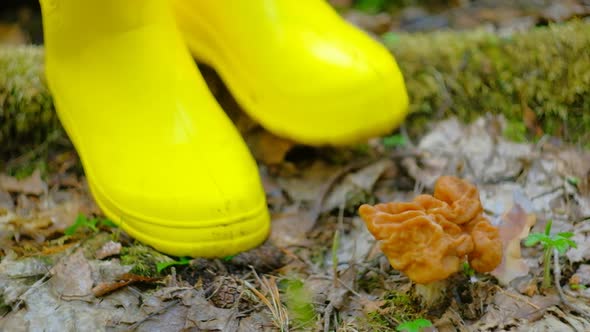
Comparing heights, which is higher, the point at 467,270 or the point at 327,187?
the point at 467,270

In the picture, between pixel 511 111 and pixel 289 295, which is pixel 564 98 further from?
pixel 289 295

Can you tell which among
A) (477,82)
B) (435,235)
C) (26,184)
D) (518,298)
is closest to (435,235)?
(435,235)

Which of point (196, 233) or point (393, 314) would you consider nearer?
point (393, 314)

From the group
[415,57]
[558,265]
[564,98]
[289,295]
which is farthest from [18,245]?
[564,98]

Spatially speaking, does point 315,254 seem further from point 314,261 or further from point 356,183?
point 356,183

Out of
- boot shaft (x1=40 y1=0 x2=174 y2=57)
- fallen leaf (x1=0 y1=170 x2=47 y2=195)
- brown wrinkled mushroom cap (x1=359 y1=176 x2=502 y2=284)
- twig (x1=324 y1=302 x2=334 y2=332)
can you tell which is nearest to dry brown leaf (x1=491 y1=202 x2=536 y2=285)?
brown wrinkled mushroom cap (x1=359 y1=176 x2=502 y2=284)

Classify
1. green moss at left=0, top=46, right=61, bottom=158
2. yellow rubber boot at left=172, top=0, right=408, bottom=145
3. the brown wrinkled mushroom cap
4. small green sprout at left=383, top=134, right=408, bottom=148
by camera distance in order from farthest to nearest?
small green sprout at left=383, top=134, right=408, bottom=148 → green moss at left=0, top=46, right=61, bottom=158 → yellow rubber boot at left=172, top=0, right=408, bottom=145 → the brown wrinkled mushroom cap

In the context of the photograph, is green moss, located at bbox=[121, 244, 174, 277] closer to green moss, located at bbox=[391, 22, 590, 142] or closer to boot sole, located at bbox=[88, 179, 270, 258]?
boot sole, located at bbox=[88, 179, 270, 258]

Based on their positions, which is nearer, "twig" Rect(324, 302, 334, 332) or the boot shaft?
"twig" Rect(324, 302, 334, 332)
